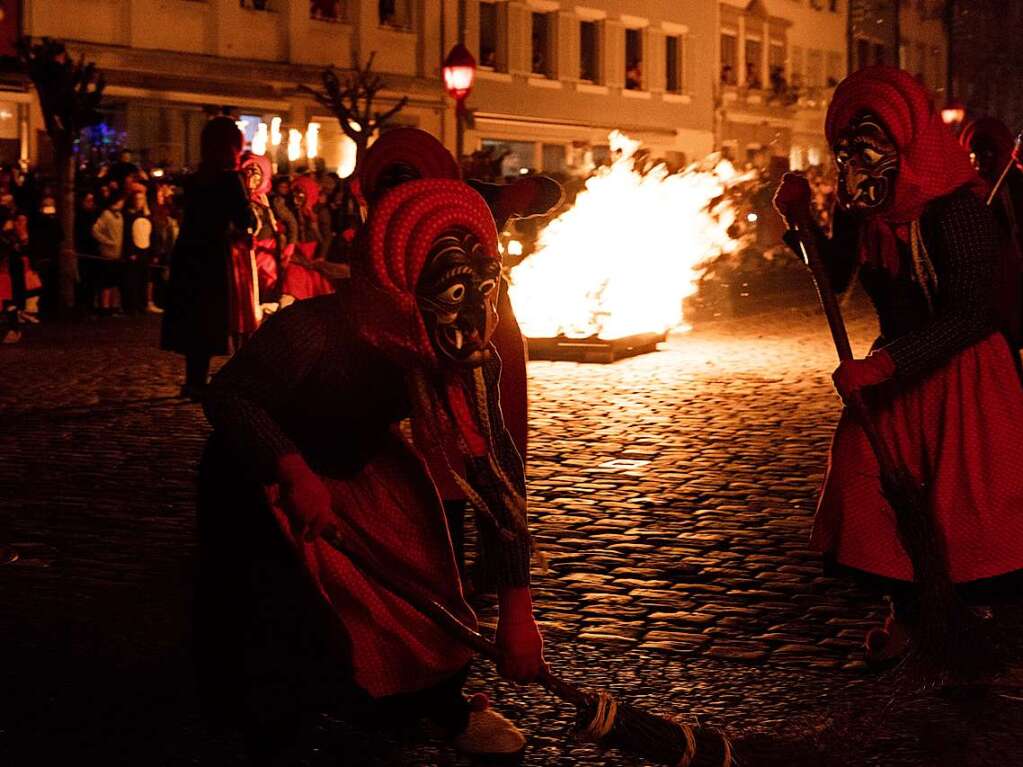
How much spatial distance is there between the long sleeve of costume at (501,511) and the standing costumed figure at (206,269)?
859 cm

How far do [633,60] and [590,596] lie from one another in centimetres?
3866

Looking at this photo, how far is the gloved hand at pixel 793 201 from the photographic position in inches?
216

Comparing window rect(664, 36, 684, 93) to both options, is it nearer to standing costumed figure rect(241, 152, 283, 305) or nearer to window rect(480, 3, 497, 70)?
window rect(480, 3, 497, 70)

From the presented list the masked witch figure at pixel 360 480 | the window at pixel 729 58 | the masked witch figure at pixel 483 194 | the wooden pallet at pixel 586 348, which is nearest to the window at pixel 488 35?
the window at pixel 729 58

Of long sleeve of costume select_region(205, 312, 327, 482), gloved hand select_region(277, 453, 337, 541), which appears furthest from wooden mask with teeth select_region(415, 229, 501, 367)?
gloved hand select_region(277, 453, 337, 541)

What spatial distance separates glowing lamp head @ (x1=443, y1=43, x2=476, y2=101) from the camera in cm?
2461

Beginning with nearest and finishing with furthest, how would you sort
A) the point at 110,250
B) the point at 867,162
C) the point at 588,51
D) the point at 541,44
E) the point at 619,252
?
the point at 867,162 → the point at 619,252 → the point at 110,250 → the point at 541,44 → the point at 588,51

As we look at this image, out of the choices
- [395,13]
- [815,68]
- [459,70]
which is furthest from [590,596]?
[815,68]

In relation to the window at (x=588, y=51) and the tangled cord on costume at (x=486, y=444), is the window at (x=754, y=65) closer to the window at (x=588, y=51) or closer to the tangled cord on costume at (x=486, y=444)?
the window at (x=588, y=51)

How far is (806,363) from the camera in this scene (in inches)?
609

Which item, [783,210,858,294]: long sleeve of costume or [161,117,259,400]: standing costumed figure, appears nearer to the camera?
[783,210,858,294]: long sleeve of costume

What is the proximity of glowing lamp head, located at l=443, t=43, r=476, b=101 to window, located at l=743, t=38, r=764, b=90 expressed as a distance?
25830 millimetres

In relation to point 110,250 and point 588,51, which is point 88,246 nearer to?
point 110,250

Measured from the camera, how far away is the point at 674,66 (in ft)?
150
